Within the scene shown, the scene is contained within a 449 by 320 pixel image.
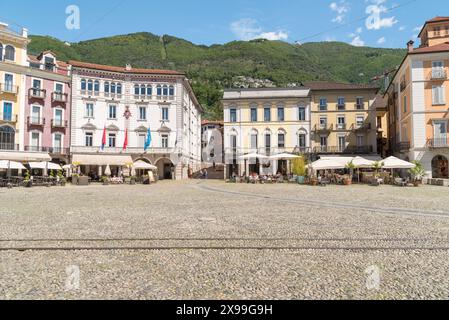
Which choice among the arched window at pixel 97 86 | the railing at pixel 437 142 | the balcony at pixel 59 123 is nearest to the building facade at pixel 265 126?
the railing at pixel 437 142

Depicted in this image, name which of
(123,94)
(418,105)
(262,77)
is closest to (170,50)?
(262,77)

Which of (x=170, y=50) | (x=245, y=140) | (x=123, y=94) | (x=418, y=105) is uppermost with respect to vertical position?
(x=170, y=50)

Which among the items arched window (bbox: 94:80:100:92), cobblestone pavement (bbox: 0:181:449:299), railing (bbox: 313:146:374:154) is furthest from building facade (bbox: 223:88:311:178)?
cobblestone pavement (bbox: 0:181:449:299)

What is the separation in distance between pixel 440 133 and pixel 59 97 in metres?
46.3

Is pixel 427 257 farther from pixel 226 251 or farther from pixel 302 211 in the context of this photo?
pixel 302 211

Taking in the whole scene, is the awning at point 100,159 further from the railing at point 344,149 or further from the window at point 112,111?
the railing at point 344,149

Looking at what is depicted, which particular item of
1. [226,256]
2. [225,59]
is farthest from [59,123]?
[225,59]

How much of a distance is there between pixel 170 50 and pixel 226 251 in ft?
427

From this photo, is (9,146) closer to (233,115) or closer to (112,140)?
(112,140)

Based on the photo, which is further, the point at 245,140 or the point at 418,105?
the point at 245,140

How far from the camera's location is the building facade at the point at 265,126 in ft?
132

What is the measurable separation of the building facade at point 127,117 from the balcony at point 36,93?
344 centimetres

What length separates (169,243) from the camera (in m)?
6.79
